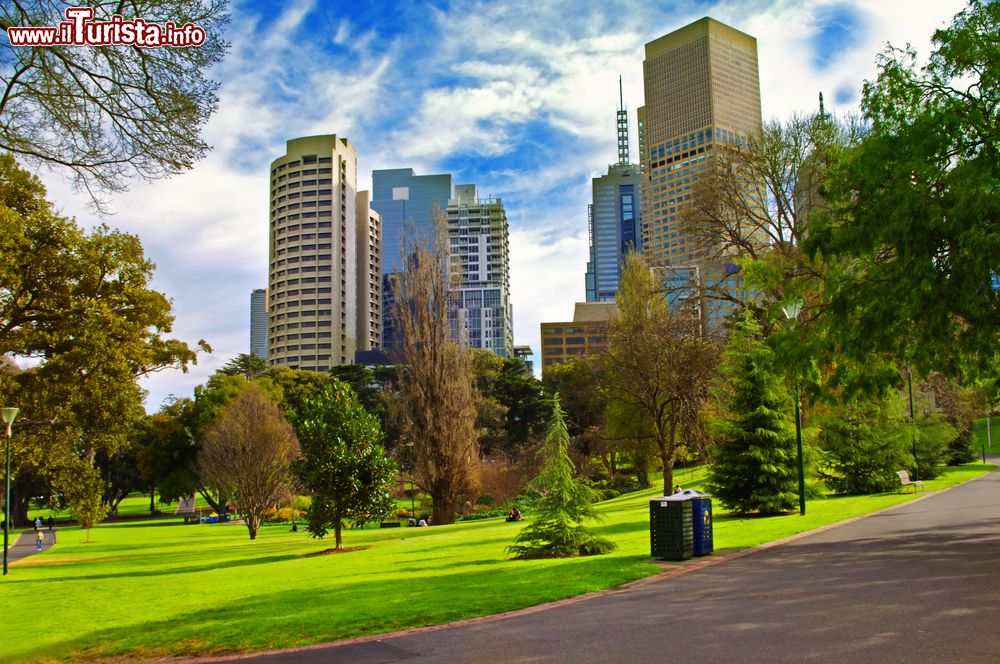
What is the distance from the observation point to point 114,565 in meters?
25.1

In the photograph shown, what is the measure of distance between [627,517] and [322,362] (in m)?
123

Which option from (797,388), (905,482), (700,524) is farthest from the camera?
(905,482)

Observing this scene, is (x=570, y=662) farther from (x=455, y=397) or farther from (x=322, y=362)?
(x=322, y=362)

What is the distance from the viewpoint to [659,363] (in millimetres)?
37312

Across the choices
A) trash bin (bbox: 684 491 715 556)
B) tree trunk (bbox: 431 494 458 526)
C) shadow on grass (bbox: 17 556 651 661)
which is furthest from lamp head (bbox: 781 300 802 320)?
tree trunk (bbox: 431 494 458 526)

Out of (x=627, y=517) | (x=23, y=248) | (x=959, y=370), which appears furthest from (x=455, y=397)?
(x=959, y=370)

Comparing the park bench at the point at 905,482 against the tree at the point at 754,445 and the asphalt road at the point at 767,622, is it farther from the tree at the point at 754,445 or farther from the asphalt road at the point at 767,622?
the asphalt road at the point at 767,622

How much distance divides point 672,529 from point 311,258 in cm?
14077

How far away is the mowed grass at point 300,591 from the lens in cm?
937

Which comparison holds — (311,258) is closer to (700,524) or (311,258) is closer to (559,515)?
(559,515)

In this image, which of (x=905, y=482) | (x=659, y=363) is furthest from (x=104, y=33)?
(x=659, y=363)

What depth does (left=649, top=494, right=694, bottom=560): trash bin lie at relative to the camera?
13375 millimetres

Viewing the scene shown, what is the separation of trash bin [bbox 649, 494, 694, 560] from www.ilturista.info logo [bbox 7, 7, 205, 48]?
35.1 ft

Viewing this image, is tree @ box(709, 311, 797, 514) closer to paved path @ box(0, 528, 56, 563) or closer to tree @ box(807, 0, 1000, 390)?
tree @ box(807, 0, 1000, 390)
